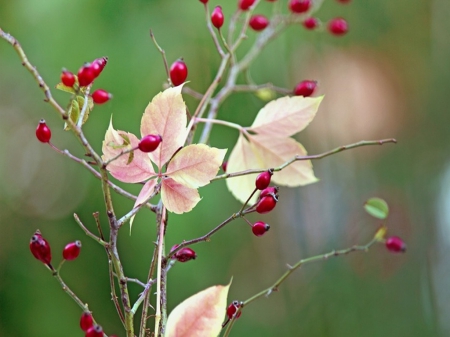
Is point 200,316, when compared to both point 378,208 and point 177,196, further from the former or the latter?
point 378,208

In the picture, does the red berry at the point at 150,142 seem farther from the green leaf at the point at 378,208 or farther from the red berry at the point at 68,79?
the green leaf at the point at 378,208

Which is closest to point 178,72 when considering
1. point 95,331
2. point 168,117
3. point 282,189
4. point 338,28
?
point 168,117

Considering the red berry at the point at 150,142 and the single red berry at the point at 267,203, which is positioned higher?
the red berry at the point at 150,142

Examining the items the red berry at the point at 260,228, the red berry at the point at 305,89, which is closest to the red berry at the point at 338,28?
the red berry at the point at 305,89

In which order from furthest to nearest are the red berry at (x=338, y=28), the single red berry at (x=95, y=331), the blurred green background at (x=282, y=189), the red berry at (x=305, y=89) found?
the blurred green background at (x=282, y=189)
the red berry at (x=338, y=28)
the red berry at (x=305, y=89)
the single red berry at (x=95, y=331)

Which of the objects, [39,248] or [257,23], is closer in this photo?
[39,248]
